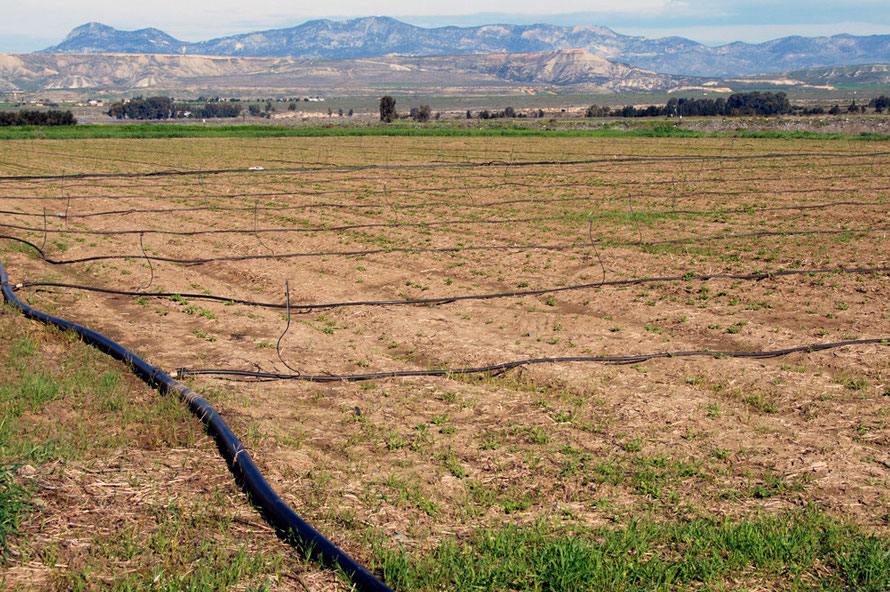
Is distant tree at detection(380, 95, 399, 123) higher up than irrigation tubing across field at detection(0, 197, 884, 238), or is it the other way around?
distant tree at detection(380, 95, 399, 123)

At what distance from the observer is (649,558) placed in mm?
4402

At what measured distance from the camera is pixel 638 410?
22.3 ft

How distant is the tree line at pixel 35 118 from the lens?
64.7m

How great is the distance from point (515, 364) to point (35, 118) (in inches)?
2924

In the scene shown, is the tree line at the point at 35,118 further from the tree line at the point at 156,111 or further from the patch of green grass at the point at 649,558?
the patch of green grass at the point at 649,558

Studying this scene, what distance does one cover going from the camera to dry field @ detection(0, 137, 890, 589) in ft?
17.4

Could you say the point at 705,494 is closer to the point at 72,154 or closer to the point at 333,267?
the point at 333,267

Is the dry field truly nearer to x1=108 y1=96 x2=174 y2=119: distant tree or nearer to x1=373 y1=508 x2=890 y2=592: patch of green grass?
x1=373 y1=508 x2=890 y2=592: patch of green grass

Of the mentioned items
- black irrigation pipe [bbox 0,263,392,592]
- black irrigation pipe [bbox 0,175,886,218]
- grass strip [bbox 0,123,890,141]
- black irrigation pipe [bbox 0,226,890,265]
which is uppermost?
grass strip [bbox 0,123,890,141]

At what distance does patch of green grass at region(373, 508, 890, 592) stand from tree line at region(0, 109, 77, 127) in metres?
72.8

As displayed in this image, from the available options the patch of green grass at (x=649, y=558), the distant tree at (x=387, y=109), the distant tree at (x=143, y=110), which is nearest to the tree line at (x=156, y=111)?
the distant tree at (x=143, y=110)

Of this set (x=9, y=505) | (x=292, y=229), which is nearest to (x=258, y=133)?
(x=292, y=229)

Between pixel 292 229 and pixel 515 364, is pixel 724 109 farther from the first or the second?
pixel 515 364

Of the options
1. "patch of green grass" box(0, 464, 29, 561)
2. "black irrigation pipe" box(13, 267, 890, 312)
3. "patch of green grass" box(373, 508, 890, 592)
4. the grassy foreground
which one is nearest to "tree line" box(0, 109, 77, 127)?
"black irrigation pipe" box(13, 267, 890, 312)
